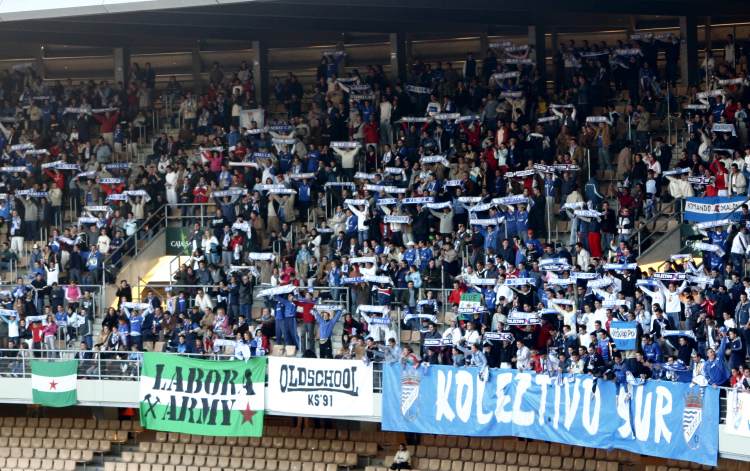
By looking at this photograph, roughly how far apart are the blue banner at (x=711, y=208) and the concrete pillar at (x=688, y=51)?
6.23m

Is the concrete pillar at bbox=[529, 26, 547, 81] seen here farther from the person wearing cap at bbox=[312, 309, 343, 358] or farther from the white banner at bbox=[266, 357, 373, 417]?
the white banner at bbox=[266, 357, 373, 417]

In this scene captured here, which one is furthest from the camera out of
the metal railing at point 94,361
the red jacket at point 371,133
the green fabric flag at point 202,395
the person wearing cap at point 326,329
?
the red jacket at point 371,133

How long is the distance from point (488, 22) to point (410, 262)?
24.6ft

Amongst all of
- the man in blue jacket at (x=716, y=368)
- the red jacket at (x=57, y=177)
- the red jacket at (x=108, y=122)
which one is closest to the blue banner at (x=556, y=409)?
the man in blue jacket at (x=716, y=368)

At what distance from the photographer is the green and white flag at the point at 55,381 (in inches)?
1134

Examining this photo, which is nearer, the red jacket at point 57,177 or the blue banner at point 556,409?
the blue banner at point 556,409

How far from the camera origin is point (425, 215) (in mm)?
28859

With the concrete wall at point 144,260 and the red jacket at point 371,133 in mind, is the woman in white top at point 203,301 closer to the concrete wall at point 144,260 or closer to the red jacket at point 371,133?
the concrete wall at point 144,260

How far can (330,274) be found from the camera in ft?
93.8

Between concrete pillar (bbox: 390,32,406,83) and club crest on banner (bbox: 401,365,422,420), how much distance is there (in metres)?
12.2

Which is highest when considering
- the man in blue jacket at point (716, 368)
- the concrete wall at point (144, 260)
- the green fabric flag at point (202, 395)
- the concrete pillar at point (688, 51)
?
the concrete pillar at point (688, 51)

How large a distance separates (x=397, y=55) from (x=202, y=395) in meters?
11.7

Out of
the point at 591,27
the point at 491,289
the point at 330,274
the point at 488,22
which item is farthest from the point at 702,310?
the point at 591,27

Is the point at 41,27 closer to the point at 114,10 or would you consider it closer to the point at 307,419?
the point at 114,10
